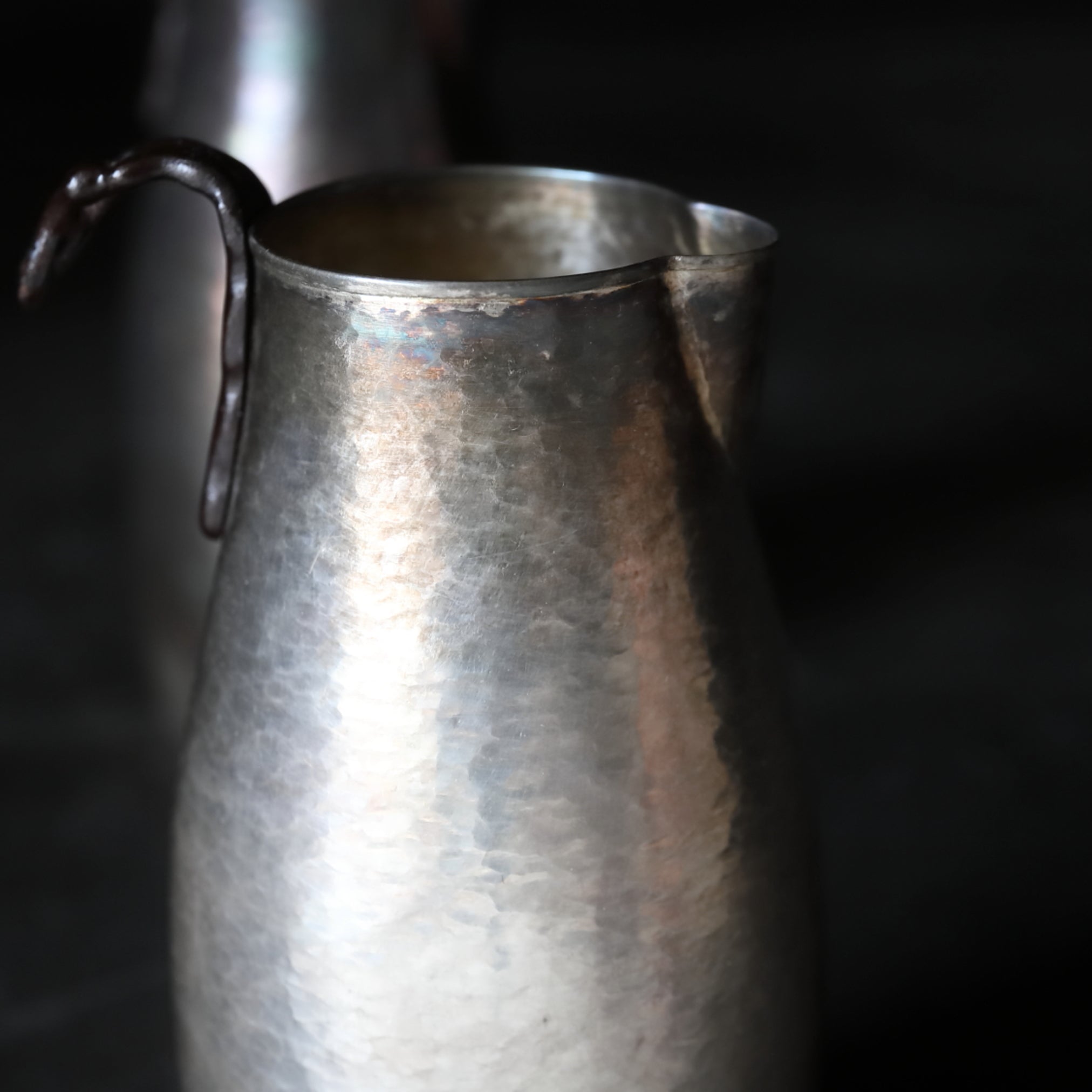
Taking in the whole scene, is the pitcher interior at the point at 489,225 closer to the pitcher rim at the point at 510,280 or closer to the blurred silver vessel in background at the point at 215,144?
the pitcher rim at the point at 510,280

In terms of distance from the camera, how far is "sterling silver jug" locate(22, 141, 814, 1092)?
378 millimetres

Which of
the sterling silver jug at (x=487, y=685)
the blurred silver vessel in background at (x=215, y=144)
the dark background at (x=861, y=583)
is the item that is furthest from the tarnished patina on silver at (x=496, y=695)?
the blurred silver vessel in background at (x=215, y=144)

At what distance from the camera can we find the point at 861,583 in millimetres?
1096

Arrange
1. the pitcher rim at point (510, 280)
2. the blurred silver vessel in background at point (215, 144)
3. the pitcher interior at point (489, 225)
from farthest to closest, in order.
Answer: the blurred silver vessel in background at point (215, 144), the pitcher interior at point (489, 225), the pitcher rim at point (510, 280)

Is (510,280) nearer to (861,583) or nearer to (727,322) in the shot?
(727,322)

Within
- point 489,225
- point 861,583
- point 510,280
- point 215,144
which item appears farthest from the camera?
point 861,583

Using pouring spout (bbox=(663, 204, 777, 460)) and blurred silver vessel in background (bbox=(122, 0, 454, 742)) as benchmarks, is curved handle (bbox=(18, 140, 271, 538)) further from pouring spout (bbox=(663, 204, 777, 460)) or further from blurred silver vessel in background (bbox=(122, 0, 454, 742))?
blurred silver vessel in background (bbox=(122, 0, 454, 742))

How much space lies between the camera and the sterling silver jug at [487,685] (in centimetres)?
38

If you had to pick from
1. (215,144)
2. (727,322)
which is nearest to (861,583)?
(215,144)

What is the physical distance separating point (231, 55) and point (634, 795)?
431 mm

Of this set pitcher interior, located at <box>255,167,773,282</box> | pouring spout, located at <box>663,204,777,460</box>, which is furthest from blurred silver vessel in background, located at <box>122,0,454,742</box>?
pouring spout, located at <box>663,204,777,460</box>

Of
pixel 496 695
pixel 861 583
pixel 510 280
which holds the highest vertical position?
pixel 510 280

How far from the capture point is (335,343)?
1.25 feet

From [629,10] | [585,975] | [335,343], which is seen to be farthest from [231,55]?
[629,10]
